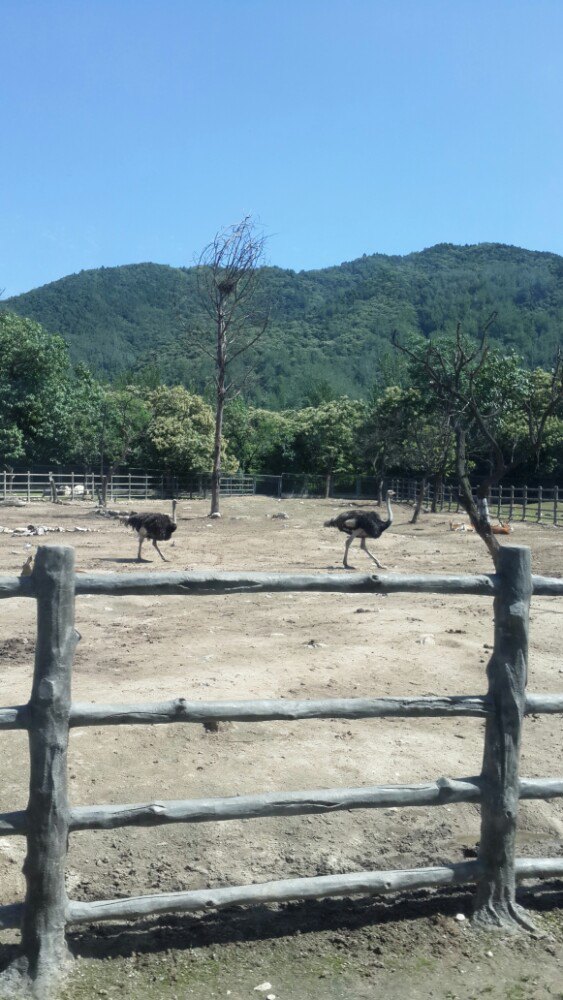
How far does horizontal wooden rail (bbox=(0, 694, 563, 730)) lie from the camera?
3.81 metres

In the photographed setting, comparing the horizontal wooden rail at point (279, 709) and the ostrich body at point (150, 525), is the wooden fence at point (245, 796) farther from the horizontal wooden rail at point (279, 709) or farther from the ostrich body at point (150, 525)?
the ostrich body at point (150, 525)

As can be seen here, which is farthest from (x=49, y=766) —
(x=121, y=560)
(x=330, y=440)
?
(x=330, y=440)

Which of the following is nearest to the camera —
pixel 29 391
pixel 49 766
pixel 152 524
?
pixel 49 766

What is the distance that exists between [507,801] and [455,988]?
31.9 inches

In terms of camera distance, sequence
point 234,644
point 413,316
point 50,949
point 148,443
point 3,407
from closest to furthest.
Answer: point 50,949 → point 234,644 → point 3,407 → point 148,443 → point 413,316

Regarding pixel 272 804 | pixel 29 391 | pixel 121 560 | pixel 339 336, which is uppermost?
pixel 339 336

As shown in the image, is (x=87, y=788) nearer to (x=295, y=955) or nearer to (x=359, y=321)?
(x=295, y=955)

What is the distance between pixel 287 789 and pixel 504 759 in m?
1.62

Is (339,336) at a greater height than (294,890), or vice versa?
(339,336)

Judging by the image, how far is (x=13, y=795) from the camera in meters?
5.05

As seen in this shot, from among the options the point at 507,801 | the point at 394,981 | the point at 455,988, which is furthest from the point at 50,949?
the point at 507,801

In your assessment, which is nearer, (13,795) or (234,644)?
(13,795)

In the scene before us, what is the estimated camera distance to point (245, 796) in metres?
3.90

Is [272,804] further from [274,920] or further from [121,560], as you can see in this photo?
[121,560]
